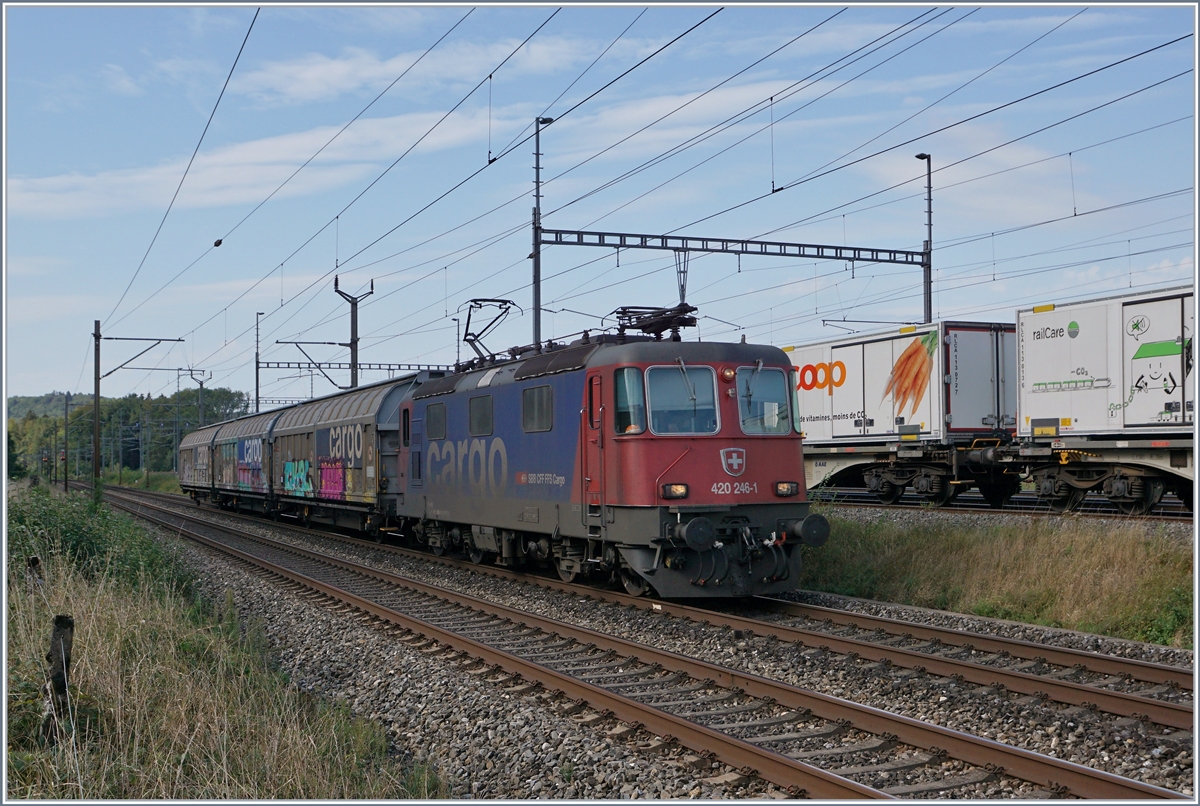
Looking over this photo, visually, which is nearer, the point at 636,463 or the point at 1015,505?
the point at 636,463

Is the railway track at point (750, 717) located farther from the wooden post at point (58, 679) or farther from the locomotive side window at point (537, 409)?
the wooden post at point (58, 679)

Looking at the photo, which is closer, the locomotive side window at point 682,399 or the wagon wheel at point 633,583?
the locomotive side window at point 682,399

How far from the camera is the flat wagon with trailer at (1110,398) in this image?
16359 millimetres

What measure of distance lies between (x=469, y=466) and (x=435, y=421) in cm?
184

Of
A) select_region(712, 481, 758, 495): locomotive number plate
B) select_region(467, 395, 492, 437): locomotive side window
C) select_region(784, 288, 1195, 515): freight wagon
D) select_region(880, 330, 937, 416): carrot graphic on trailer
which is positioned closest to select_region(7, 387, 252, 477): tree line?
select_region(784, 288, 1195, 515): freight wagon

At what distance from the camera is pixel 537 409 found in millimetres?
13469

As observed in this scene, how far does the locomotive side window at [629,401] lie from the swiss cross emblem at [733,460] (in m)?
1.05

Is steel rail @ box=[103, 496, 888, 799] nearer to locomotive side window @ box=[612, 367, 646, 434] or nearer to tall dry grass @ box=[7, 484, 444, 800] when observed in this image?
tall dry grass @ box=[7, 484, 444, 800]

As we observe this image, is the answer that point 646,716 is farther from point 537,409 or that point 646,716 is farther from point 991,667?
point 537,409

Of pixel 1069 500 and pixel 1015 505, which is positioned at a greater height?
pixel 1069 500

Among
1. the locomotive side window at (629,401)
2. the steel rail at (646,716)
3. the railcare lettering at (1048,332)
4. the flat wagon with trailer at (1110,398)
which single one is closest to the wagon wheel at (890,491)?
the flat wagon with trailer at (1110,398)

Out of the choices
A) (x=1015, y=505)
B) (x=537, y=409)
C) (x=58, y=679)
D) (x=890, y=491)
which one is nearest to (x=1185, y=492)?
(x=1015, y=505)

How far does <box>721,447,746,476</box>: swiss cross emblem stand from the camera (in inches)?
456

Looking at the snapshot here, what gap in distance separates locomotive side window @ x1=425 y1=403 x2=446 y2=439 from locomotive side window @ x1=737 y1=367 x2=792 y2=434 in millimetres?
6476
